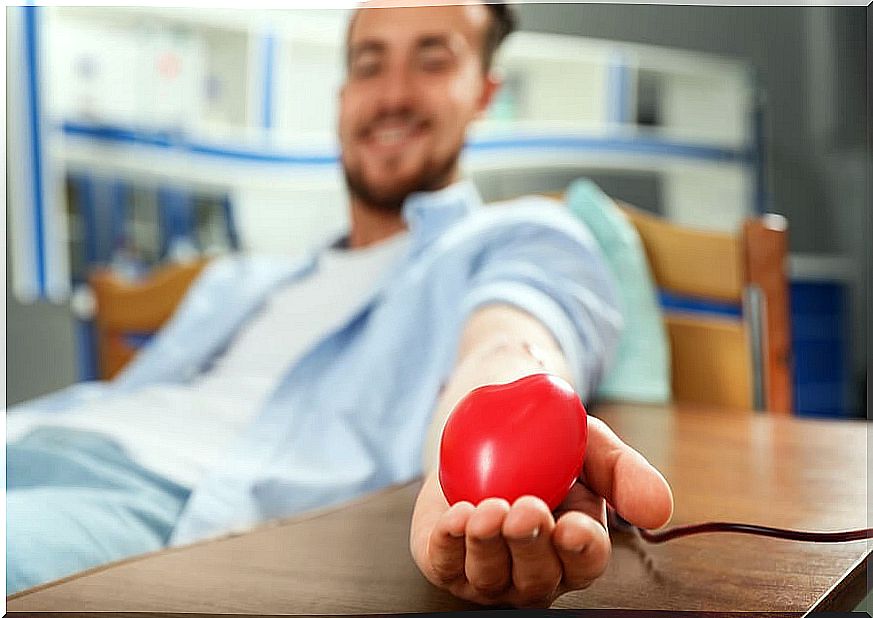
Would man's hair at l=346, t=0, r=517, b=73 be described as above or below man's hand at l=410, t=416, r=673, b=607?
above

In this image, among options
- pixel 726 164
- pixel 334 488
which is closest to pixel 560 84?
pixel 726 164

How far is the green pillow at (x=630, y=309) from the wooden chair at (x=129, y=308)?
1.61 ft

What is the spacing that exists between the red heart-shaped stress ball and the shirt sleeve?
9.0 inches

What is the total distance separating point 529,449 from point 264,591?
0.11m

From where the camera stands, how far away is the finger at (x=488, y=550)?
0.27m

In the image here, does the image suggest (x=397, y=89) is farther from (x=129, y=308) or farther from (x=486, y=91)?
(x=129, y=308)

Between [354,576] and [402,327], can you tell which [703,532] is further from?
[402,327]

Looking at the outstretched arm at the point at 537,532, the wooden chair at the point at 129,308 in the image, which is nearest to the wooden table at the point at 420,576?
the outstretched arm at the point at 537,532

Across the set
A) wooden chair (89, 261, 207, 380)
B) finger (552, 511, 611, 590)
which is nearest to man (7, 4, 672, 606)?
finger (552, 511, 611, 590)

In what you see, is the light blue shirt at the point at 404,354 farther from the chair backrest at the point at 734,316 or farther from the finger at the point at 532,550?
the finger at the point at 532,550

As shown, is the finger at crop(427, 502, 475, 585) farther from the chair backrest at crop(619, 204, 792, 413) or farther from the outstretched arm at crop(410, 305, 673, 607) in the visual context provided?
the chair backrest at crop(619, 204, 792, 413)

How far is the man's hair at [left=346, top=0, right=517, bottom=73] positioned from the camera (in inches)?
30.0

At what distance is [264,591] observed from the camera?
13.4 inches

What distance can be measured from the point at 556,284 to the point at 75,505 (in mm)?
280
